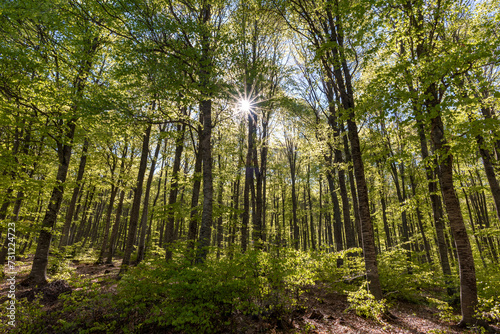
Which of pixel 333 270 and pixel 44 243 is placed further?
pixel 44 243

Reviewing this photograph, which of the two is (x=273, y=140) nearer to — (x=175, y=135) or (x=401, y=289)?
(x=175, y=135)

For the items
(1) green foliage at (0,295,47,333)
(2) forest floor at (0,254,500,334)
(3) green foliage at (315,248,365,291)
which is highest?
(3) green foliage at (315,248,365,291)

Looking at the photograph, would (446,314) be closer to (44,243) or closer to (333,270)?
(333,270)

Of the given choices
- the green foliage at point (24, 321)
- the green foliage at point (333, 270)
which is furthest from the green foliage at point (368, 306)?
the green foliage at point (24, 321)

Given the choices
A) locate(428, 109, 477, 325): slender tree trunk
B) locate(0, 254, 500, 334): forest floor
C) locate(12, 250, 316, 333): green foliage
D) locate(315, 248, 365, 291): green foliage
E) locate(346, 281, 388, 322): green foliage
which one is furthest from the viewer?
locate(315, 248, 365, 291): green foliage

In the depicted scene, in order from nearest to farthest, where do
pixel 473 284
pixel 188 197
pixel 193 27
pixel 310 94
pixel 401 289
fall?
pixel 473 284 < pixel 193 27 < pixel 401 289 < pixel 310 94 < pixel 188 197

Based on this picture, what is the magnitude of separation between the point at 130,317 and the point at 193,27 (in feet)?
30.4

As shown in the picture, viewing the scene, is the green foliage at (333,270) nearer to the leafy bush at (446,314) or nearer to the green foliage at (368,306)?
the green foliage at (368,306)

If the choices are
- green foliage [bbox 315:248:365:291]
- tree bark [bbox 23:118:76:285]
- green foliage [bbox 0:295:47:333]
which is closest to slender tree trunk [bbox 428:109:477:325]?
green foliage [bbox 315:248:365:291]

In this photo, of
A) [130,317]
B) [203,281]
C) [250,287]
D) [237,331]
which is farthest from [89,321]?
[250,287]

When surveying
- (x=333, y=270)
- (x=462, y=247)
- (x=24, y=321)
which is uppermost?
(x=462, y=247)

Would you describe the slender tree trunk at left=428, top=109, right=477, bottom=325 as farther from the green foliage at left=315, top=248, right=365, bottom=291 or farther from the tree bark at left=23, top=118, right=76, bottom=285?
the tree bark at left=23, top=118, right=76, bottom=285

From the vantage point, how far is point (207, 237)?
8070 millimetres

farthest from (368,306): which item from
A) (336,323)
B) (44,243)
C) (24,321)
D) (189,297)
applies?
(44,243)
